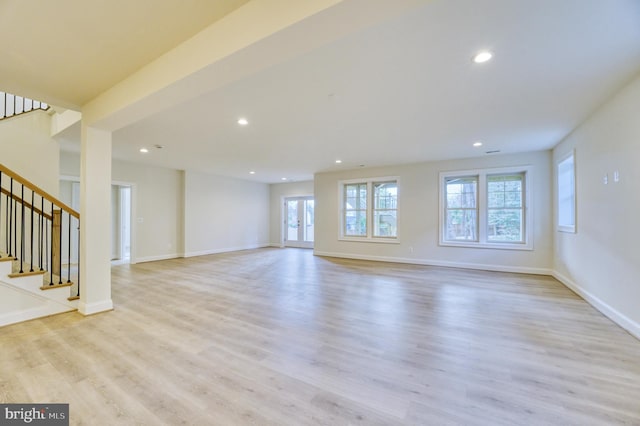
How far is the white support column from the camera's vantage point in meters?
3.21

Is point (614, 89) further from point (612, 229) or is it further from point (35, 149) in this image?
point (35, 149)

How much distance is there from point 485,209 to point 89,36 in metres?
6.86

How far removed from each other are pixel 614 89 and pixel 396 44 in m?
2.67

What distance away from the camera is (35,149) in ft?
14.4

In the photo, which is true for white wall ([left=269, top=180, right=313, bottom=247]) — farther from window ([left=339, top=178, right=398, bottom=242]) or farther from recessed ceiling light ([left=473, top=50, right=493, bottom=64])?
recessed ceiling light ([left=473, top=50, right=493, bottom=64])

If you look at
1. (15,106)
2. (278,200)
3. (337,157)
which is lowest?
(278,200)

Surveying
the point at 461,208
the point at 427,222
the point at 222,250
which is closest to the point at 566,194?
the point at 461,208

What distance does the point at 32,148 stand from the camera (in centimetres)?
436

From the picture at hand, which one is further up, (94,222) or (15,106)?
(15,106)

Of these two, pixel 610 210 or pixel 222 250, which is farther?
pixel 222 250

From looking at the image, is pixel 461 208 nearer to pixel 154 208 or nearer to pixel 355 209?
pixel 355 209

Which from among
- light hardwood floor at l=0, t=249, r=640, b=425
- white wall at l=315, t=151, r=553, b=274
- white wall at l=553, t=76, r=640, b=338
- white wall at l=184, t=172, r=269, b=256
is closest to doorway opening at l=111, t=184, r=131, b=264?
white wall at l=184, t=172, r=269, b=256

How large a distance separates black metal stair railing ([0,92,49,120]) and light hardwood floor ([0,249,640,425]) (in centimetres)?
351

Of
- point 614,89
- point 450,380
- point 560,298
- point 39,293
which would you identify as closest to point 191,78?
point 450,380
